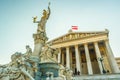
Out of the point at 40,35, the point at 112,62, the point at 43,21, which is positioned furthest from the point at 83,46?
the point at 40,35

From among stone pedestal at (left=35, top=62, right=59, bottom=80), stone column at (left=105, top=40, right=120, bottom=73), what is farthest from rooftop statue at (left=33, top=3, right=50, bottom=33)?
stone column at (left=105, top=40, right=120, bottom=73)

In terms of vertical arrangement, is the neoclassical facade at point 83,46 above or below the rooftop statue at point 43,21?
above

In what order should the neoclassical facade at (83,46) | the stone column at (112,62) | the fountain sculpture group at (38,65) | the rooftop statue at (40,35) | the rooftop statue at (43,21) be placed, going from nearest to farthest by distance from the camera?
the fountain sculpture group at (38,65) < the rooftop statue at (40,35) < the rooftop statue at (43,21) < the stone column at (112,62) < the neoclassical facade at (83,46)

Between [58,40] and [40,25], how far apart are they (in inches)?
1202

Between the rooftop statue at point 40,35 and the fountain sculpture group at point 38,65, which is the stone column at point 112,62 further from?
the rooftop statue at point 40,35

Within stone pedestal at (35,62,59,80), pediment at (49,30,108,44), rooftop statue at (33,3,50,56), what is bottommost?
stone pedestal at (35,62,59,80)

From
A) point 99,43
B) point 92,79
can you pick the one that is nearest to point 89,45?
point 99,43

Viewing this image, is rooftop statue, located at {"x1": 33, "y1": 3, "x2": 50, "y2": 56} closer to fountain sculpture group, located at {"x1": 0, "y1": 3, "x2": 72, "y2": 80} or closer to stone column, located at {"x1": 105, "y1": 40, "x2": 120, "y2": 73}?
fountain sculpture group, located at {"x1": 0, "y1": 3, "x2": 72, "y2": 80}

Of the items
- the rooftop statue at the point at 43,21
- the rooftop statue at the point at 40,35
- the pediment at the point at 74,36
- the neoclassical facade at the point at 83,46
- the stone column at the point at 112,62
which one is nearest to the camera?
the rooftop statue at the point at 40,35

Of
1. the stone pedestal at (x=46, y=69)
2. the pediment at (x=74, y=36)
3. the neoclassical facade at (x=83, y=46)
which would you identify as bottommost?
the stone pedestal at (x=46, y=69)

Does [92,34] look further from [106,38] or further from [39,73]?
[39,73]

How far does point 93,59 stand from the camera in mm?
40969

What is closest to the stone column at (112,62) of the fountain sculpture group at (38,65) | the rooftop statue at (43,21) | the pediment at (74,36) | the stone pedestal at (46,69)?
the pediment at (74,36)

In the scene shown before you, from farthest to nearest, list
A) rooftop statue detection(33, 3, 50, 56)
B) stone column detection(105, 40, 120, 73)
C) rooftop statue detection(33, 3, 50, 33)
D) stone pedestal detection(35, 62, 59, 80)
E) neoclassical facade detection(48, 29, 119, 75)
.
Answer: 1. neoclassical facade detection(48, 29, 119, 75)
2. stone column detection(105, 40, 120, 73)
3. rooftop statue detection(33, 3, 50, 33)
4. rooftop statue detection(33, 3, 50, 56)
5. stone pedestal detection(35, 62, 59, 80)
